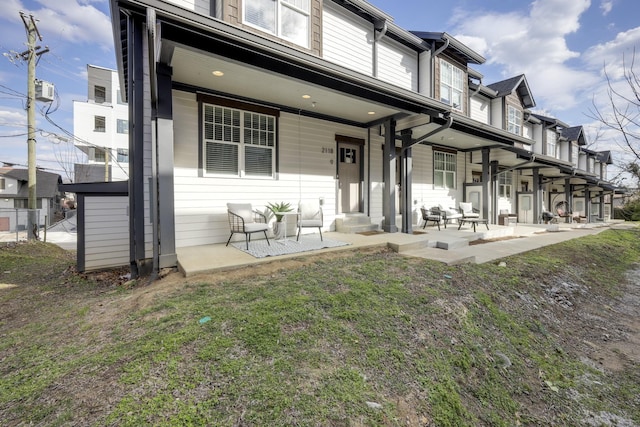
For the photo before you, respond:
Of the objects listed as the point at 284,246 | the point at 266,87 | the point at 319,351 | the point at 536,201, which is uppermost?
the point at 266,87

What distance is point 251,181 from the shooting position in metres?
6.07

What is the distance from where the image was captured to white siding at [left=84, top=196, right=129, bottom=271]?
209 inches

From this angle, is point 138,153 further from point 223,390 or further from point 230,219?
point 223,390

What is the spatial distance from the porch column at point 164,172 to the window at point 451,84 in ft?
29.0

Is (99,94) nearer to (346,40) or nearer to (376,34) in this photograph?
(346,40)

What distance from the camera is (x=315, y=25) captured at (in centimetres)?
654

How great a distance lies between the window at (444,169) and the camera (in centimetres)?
1018

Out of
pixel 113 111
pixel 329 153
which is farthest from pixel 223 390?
pixel 113 111

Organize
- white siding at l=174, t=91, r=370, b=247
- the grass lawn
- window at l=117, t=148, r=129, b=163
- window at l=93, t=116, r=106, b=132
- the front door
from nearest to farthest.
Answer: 1. the grass lawn
2. white siding at l=174, t=91, r=370, b=247
3. the front door
4. window at l=117, t=148, r=129, b=163
5. window at l=93, t=116, r=106, b=132

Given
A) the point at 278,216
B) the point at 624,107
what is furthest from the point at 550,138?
the point at 278,216

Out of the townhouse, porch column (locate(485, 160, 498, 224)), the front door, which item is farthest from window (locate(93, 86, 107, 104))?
porch column (locate(485, 160, 498, 224))

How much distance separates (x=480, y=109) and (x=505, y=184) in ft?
13.8

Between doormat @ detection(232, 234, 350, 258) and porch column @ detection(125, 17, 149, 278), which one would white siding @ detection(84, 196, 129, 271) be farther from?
doormat @ detection(232, 234, 350, 258)

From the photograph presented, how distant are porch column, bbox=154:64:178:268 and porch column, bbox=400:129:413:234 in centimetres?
562
